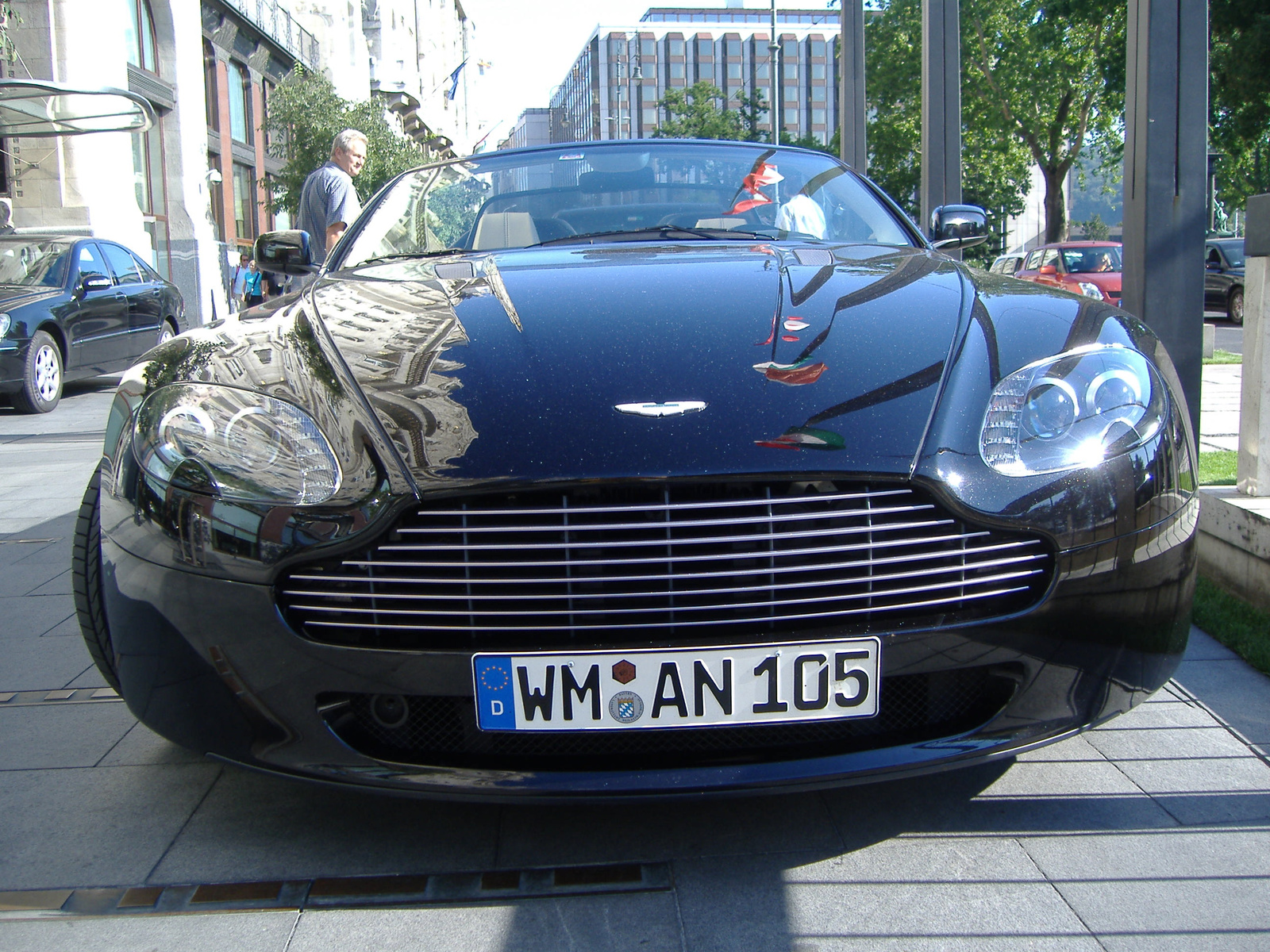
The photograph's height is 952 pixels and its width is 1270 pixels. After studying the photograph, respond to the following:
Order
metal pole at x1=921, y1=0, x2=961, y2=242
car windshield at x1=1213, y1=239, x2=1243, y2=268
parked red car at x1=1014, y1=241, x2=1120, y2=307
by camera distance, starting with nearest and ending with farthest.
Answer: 1. metal pole at x1=921, y1=0, x2=961, y2=242
2. parked red car at x1=1014, y1=241, x2=1120, y2=307
3. car windshield at x1=1213, y1=239, x2=1243, y2=268

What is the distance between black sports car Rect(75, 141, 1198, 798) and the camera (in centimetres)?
187

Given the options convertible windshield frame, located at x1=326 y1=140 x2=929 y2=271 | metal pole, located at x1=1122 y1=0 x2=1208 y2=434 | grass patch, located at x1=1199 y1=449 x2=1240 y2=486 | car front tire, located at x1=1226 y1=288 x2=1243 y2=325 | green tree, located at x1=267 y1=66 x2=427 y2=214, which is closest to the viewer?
convertible windshield frame, located at x1=326 y1=140 x2=929 y2=271

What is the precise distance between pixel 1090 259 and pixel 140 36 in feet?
58.8

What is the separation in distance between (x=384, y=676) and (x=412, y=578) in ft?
0.53

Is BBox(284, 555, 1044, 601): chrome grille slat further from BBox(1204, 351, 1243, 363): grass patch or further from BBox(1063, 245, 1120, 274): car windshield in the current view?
BBox(1063, 245, 1120, 274): car windshield

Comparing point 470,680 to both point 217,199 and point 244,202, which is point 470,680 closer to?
point 217,199

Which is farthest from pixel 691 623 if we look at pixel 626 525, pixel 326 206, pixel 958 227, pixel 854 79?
pixel 854 79

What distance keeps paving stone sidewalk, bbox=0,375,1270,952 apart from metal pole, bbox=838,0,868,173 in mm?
11078

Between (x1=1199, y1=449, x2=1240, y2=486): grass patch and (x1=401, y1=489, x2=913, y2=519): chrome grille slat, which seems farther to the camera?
(x1=1199, y1=449, x2=1240, y2=486): grass patch

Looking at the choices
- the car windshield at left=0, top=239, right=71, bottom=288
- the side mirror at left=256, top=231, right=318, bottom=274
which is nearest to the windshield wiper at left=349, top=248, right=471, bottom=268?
the side mirror at left=256, top=231, right=318, bottom=274

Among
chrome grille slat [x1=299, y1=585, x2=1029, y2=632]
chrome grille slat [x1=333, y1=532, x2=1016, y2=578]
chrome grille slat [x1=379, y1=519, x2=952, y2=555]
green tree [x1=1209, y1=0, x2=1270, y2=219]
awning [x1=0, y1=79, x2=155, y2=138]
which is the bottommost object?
chrome grille slat [x1=299, y1=585, x2=1029, y2=632]

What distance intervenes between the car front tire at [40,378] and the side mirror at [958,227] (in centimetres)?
849

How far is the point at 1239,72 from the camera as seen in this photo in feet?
67.2

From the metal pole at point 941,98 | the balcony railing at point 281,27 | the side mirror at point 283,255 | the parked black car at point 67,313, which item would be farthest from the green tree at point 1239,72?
the balcony railing at point 281,27
